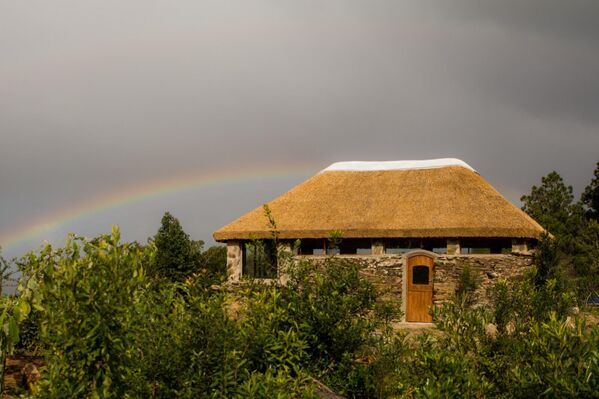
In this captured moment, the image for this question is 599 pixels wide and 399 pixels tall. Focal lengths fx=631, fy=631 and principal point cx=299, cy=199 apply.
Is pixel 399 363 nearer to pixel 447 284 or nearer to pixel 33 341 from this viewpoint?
pixel 33 341

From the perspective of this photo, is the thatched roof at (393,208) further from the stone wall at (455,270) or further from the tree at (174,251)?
the tree at (174,251)

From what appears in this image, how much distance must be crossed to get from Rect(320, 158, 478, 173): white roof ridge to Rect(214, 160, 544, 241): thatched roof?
0.16 feet

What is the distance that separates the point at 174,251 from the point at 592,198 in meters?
27.6

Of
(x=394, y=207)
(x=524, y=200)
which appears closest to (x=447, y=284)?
(x=394, y=207)

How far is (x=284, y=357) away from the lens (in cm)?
812

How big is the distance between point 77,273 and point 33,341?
404 inches

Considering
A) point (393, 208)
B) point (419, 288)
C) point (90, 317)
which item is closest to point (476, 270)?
Answer: point (419, 288)

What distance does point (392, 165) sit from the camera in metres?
29.0

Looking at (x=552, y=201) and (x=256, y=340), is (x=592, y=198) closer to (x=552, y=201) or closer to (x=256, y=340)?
(x=552, y=201)

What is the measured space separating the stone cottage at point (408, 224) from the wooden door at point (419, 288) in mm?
34

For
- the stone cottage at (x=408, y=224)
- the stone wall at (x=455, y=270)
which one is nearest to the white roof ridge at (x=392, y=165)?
the stone cottage at (x=408, y=224)

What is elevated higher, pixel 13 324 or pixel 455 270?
pixel 13 324

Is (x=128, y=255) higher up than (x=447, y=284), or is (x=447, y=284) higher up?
(x=128, y=255)

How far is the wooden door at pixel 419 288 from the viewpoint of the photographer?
21422 millimetres
